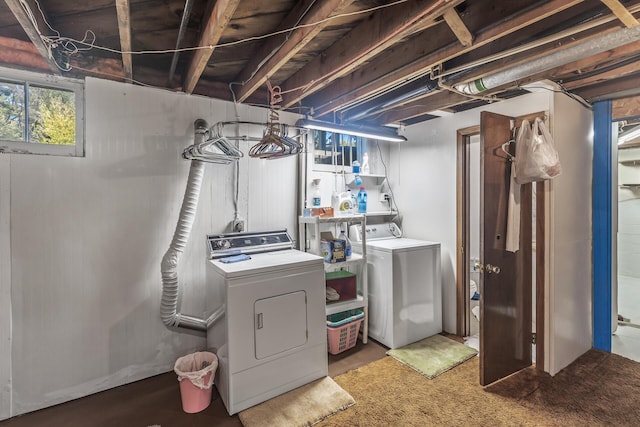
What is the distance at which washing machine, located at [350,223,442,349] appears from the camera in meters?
2.90

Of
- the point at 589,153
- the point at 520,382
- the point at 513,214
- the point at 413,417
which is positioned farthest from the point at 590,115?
the point at 413,417

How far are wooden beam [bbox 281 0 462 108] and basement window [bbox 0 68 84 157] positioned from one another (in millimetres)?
1661

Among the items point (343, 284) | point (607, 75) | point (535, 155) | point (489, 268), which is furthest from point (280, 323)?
point (607, 75)

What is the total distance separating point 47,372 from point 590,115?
500 cm

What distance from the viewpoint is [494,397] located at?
218cm

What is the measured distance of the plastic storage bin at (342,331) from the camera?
2775mm

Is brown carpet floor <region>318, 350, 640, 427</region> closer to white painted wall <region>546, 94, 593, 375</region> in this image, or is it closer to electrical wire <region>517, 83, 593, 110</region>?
white painted wall <region>546, 94, 593, 375</region>

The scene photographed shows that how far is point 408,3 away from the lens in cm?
147

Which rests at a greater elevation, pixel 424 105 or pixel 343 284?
pixel 424 105

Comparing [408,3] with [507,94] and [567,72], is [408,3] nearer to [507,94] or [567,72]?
[567,72]

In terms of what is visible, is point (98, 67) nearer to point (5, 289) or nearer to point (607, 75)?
point (5, 289)

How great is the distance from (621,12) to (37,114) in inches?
135

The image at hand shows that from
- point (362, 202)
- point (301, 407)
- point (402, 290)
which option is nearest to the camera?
point (301, 407)

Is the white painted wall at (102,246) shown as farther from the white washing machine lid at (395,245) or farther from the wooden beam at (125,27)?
the white washing machine lid at (395,245)
